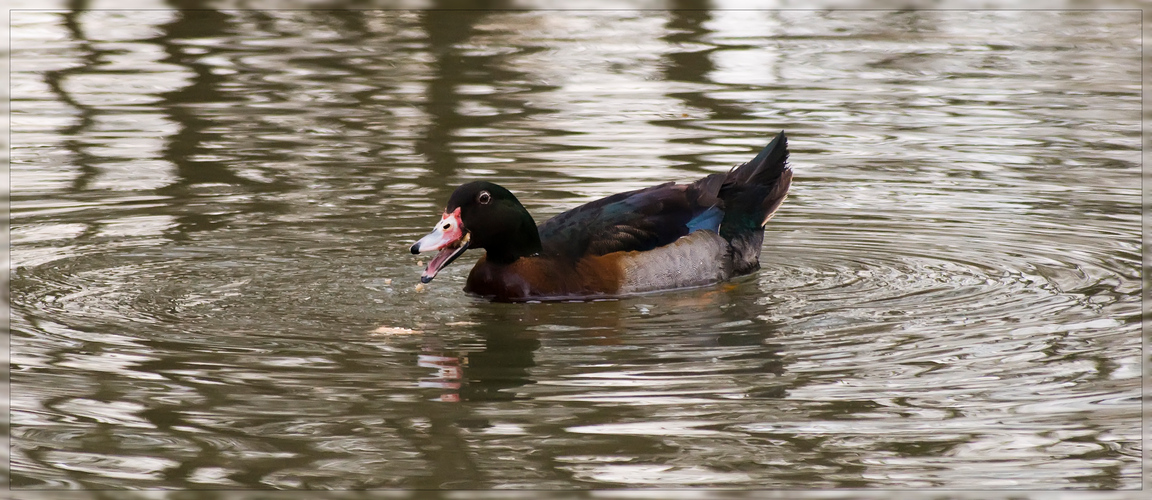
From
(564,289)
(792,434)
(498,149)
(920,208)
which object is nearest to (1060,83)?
(920,208)

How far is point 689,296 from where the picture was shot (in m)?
9.52

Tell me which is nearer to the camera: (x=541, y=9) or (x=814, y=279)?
(x=814, y=279)

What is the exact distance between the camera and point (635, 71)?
16891 millimetres

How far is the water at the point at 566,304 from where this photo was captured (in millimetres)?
6570

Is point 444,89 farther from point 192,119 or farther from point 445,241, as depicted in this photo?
point 445,241

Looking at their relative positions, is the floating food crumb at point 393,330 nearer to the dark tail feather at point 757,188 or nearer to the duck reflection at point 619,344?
the duck reflection at point 619,344

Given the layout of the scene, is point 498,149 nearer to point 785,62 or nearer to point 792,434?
point 785,62

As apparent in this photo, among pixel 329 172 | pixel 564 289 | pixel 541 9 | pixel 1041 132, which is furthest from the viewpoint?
pixel 541 9

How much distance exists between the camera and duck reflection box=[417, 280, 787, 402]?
24.5 ft

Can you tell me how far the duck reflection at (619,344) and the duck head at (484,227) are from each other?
35cm

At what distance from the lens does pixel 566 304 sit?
30.4 feet

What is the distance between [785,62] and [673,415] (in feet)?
36.1

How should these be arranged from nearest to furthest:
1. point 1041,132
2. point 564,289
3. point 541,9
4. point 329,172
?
point 564,289 < point 329,172 < point 1041,132 < point 541,9

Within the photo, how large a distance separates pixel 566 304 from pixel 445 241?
0.87 meters
